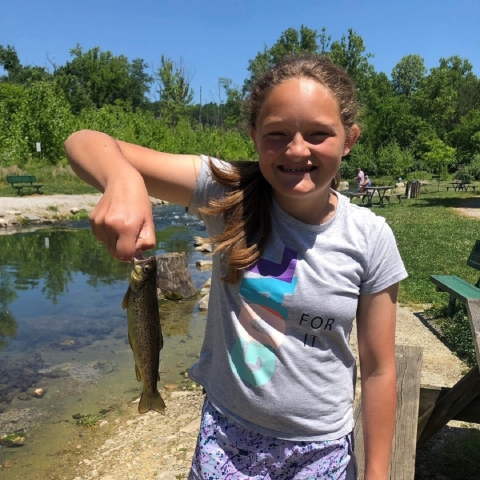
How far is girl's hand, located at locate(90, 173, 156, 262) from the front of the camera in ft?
4.30

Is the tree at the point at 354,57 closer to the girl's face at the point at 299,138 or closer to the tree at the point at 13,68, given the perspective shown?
the tree at the point at 13,68

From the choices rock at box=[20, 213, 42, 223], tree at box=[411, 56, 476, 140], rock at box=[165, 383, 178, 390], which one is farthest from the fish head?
tree at box=[411, 56, 476, 140]

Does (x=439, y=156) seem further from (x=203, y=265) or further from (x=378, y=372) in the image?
(x=378, y=372)

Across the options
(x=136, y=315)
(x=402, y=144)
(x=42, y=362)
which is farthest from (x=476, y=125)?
(x=136, y=315)

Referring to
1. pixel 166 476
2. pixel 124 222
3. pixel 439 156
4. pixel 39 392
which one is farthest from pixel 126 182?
pixel 439 156

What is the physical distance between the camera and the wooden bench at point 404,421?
2.75m

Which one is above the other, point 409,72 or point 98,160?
point 409,72

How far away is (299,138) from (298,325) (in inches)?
25.7

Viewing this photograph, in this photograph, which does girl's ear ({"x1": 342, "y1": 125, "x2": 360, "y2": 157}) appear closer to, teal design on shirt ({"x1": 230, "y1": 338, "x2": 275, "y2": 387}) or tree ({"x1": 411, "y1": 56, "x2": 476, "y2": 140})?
teal design on shirt ({"x1": 230, "y1": 338, "x2": 275, "y2": 387})

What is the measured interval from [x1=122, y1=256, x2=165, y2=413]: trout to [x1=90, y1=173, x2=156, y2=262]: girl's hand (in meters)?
0.30

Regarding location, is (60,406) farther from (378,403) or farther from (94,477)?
(378,403)

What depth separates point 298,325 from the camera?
176 cm

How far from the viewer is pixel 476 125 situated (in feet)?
145

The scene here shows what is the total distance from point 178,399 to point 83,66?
7084 cm
